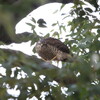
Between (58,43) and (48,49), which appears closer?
(58,43)

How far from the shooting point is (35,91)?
3.35ft

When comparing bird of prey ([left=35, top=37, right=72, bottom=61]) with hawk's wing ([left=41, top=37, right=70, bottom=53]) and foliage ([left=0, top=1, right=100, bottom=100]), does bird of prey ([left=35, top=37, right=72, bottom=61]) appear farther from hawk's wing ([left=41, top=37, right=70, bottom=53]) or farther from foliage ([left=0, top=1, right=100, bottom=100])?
foliage ([left=0, top=1, right=100, bottom=100])

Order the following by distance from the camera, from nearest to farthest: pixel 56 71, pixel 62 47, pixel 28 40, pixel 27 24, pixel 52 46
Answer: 1. pixel 56 71
2. pixel 27 24
3. pixel 28 40
4. pixel 62 47
5. pixel 52 46

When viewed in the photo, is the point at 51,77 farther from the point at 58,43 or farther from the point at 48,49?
the point at 48,49

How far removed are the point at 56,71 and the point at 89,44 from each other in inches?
24.9

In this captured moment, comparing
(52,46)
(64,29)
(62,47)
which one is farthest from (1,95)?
(52,46)

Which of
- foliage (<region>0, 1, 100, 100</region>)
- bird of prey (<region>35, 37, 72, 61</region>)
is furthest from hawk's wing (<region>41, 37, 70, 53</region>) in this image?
foliage (<region>0, 1, 100, 100</region>)

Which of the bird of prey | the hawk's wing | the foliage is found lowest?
the bird of prey

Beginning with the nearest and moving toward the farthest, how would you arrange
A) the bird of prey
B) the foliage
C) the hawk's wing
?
1. the foliage
2. the hawk's wing
3. the bird of prey

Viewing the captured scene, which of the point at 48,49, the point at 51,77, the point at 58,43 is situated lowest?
the point at 48,49

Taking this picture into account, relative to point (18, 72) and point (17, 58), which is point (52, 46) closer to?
point (18, 72)

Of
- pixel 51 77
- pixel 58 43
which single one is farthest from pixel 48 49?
pixel 51 77

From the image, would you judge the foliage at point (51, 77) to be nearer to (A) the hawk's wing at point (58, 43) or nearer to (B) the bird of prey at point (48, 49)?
(A) the hawk's wing at point (58, 43)

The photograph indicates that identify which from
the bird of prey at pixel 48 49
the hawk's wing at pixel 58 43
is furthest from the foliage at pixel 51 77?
the bird of prey at pixel 48 49
